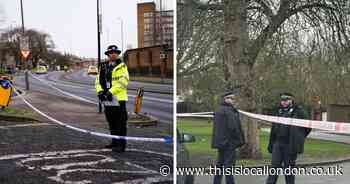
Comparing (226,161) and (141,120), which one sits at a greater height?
(141,120)

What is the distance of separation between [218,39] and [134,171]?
34.8 inches

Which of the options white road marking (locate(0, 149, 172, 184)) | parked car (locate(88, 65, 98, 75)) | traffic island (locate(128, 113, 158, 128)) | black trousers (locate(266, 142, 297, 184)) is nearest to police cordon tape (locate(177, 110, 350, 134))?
black trousers (locate(266, 142, 297, 184))

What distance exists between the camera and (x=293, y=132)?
1.98 metres

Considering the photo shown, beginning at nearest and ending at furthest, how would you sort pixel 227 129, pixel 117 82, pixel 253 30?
pixel 253 30
pixel 227 129
pixel 117 82

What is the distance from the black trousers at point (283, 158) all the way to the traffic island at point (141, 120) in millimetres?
647

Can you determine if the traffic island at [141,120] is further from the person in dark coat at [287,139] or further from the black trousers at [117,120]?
the person in dark coat at [287,139]

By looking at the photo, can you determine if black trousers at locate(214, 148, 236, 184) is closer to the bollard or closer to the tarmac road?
the tarmac road

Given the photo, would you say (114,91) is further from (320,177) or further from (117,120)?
(320,177)

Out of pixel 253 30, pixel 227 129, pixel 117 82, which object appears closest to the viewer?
pixel 253 30

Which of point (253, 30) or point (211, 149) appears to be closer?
point (253, 30)

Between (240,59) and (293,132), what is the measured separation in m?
0.45

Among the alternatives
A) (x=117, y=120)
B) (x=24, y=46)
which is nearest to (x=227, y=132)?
(x=117, y=120)

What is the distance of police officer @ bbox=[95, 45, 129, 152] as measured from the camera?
7.10ft

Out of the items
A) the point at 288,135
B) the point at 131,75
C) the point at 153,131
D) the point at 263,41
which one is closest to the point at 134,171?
the point at 153,131
